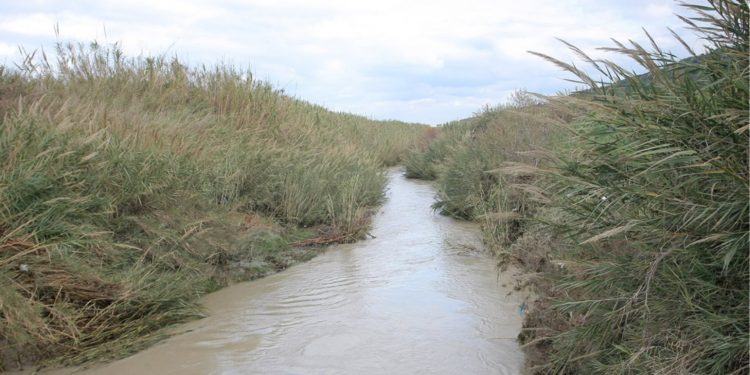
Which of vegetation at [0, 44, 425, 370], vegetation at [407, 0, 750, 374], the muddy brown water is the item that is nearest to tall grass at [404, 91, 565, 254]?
the muddy brown water

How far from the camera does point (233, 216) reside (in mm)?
6930

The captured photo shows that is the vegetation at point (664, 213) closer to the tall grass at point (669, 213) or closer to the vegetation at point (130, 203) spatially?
the tall grass at point (669, 213)

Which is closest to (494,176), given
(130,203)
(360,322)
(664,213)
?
(360,322)

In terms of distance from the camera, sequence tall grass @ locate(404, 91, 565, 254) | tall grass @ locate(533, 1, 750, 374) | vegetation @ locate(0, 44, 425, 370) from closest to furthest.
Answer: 1. tall grass @ locate(533, 1, 750, 374)
2. vegetation @ locate(0, 44, 425, 370)
3. tall grass @ locate(404, 91, 565, 254)

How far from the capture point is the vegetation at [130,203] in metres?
3.85

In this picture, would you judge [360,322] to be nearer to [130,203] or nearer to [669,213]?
[130,203]

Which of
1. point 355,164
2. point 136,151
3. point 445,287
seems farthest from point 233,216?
point 355,164

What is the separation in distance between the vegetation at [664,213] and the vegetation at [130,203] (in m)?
3.13

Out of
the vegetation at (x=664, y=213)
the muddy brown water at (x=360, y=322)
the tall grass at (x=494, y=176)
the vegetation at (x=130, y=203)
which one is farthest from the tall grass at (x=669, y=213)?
the tall grass at (x=494, y=176)

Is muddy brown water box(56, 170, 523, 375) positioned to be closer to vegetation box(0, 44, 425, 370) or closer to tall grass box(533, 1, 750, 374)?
vegetation box(0, 44, 425, 370)

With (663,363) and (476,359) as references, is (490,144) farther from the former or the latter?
(663,363)

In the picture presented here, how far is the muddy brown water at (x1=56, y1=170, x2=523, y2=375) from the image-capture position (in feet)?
12.9

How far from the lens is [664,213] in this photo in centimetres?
257

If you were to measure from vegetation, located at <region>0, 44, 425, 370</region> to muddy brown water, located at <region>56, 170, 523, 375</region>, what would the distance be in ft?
1.07
